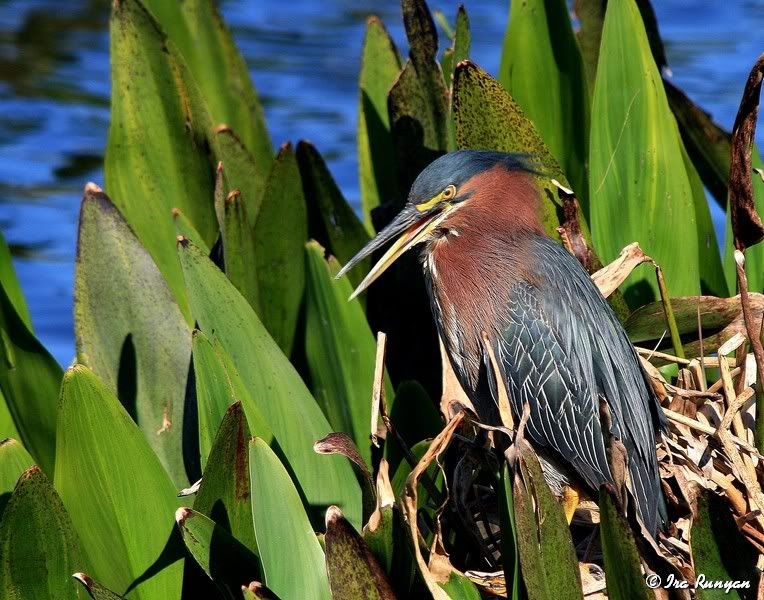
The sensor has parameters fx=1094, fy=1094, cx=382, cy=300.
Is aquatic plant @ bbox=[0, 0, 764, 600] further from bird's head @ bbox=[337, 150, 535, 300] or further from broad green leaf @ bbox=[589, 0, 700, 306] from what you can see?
bird's head @ bbox=[337, 150, 535, 300]

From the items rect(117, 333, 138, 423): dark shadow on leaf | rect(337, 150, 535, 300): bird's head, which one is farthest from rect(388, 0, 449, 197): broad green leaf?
rect(117, 333, 138, 423): dark shadow on leaf

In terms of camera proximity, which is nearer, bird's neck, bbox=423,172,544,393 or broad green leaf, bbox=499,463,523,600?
broad green leaf, bbox=499,463,523,600

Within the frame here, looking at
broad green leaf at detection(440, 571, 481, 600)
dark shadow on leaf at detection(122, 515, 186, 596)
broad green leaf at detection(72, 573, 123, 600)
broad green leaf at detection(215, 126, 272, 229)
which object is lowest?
dark shadow on leaf at detection(122, 515, 186, 596)

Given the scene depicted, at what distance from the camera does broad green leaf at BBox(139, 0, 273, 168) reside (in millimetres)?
4332

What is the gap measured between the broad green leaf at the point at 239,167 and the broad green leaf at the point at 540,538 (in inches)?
77.1

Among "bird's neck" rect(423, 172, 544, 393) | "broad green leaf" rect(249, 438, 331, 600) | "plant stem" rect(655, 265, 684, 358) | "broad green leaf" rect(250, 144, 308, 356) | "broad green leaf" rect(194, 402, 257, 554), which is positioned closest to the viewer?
"broad green leaf" rect(249, 438, 331, 600)

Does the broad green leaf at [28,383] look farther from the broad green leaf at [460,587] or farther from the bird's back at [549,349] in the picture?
the broad green leaf at [460,587]

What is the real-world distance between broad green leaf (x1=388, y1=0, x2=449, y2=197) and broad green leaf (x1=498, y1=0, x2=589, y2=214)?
231mm

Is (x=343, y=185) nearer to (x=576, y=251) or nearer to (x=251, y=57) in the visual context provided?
(x=251, y=57)

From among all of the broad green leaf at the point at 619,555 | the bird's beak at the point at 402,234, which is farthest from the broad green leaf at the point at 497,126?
the broad green leaf at the point at 619,555

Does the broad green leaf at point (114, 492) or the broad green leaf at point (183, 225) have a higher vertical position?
the broad green leaf at point (183, 225)

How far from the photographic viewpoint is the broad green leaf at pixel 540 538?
2008mm

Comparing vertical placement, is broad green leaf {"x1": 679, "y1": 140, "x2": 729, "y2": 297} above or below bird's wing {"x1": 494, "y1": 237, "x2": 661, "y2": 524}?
above

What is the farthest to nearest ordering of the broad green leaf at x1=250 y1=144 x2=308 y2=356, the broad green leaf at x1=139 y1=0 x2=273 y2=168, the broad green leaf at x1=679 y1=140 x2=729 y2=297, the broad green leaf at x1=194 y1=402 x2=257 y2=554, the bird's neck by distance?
the broad green leaf at x1=139 y1=0 x2=273 y2=168, the broad green leaf at x1=679 y1=140 x2=729 y2=297, the broad green leaf at x1=250 y1=144 x2=308 y2=356, the bird's neck, the broad green leaf at x1=194 y1=402 x2=257 y2=554
